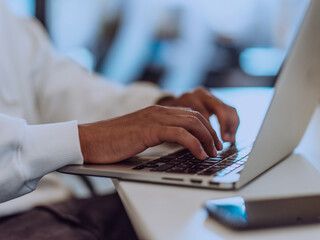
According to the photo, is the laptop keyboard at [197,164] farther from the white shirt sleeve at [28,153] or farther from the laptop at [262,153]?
the white shirt sleeve at [28,153]

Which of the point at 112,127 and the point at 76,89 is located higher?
the point at 112,127

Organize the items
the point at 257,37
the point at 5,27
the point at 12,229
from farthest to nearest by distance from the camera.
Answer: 1. the point at 257,37
2. the point at 5,27
3. the point at 12,229

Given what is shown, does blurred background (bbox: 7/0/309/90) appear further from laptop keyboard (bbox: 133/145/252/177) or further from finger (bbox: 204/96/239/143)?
laptop keyboard (bbox: 133/145/252/177)

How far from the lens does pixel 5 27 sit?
45.2 inches

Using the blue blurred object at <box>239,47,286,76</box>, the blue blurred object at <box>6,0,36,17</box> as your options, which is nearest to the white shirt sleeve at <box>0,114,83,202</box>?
the blue blurred object at <box>6,0,36,17</box>

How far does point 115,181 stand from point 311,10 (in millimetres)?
324

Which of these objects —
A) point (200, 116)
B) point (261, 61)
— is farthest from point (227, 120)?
point (261, 61)

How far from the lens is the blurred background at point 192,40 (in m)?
3.69

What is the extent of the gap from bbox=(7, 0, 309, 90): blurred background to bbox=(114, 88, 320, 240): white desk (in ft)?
10.1

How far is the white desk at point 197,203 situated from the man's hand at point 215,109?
0.38ft

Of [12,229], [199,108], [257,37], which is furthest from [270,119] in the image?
[257,37]

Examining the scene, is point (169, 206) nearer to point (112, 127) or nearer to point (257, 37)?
point (112, 127)

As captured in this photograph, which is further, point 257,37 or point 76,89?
point 257,37

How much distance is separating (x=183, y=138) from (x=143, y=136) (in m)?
0.06
